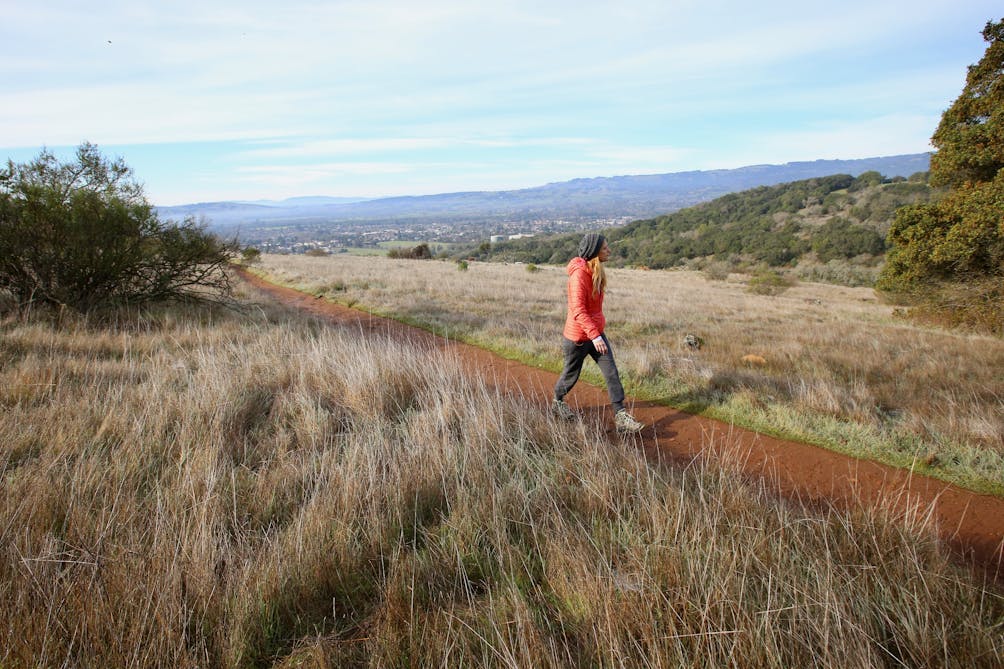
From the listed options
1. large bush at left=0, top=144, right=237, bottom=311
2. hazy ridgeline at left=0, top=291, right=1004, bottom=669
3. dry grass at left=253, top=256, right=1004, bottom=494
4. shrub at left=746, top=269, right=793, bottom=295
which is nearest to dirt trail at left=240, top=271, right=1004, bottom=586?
dry grass at left=253, top=256, right=1004, bottom=494

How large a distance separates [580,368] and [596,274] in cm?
100

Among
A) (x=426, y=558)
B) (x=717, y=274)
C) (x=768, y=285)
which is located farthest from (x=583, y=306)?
(x=717, y=274)

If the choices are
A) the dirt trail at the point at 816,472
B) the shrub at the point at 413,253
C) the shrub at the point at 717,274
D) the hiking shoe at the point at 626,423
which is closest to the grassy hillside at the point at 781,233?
the shrub at the point at 717,274

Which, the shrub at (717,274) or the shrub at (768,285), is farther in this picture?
the shrub at (717,274)

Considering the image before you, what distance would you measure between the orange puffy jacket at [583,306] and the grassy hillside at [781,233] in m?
36.8

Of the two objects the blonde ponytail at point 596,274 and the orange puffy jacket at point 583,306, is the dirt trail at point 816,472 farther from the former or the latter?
the blonde ponytail at point 596,274

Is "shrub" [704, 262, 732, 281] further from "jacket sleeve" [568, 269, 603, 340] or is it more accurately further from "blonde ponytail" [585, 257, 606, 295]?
"jacket sleeve" [568, 269, 603, 340]

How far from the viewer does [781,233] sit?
179 feet

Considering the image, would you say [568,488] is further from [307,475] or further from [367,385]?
[367,385]

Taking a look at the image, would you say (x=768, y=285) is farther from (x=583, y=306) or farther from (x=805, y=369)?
(x=583, y=306)

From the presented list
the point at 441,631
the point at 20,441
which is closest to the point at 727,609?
the point at 441,631

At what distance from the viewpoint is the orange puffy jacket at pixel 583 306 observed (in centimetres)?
484

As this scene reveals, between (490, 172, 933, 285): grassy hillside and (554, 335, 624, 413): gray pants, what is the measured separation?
3682 centimetres

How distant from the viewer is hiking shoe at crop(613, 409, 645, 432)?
476cm
